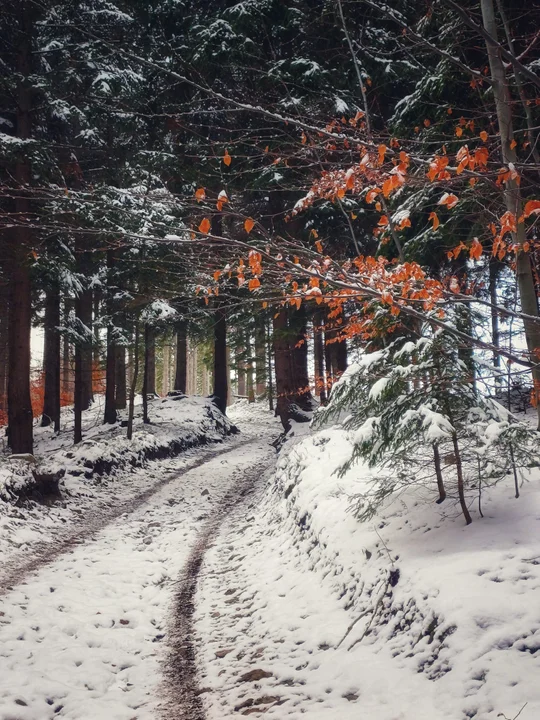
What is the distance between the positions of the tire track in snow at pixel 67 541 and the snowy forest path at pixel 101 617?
0.09 feet

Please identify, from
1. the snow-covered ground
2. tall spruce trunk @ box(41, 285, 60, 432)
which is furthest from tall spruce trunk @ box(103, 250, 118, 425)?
the snow-covered ground

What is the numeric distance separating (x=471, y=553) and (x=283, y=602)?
283cm

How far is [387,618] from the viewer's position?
5016 millimetres

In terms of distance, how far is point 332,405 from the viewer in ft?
22.1

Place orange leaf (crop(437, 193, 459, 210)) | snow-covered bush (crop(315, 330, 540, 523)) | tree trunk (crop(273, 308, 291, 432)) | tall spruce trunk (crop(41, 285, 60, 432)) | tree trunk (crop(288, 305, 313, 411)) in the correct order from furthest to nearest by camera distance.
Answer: tall spruce trunk (crop(41, 285, 60, 432)), tree trunk (crop(273, 308, 291, 432)), tree trunk (crop(288, 305, 313, 411)), snow-covered bush (crop(315, 330, 540, 523)), orange leaf (crop(437, 193, 459, 210))

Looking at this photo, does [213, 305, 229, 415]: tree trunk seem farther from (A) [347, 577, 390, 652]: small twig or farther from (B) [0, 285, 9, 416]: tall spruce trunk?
(A) [347, 577, 390, 652]: small twig

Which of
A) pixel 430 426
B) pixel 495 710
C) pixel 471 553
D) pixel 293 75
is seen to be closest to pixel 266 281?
pixel 430 426

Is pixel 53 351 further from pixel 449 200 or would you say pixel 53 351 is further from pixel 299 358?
pixel 449 200

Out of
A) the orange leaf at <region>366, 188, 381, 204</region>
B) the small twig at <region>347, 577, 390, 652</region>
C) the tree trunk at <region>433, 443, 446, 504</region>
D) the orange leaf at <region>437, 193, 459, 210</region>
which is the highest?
the orange leaf at <region>366, 188, 381, 204</region>

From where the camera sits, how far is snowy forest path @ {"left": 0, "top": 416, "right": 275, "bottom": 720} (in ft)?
15.0

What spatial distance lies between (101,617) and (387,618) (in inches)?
153

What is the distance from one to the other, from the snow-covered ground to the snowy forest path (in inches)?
26.7

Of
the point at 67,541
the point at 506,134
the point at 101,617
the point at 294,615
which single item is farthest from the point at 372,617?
the point at 67,541

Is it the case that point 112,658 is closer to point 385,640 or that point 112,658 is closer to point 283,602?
point 283,602
